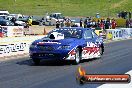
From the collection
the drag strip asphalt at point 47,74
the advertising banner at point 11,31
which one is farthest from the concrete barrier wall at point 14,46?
the advertising banner at point 11,31

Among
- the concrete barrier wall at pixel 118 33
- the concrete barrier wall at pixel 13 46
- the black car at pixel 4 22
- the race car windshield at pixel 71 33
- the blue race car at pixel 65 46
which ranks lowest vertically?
the concrete barrier wall at pixel 118 33

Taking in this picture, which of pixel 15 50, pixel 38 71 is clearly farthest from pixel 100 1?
pixel 38 71

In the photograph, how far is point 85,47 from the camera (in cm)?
1784

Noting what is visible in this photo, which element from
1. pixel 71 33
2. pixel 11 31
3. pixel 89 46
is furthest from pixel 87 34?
pixel 11 31

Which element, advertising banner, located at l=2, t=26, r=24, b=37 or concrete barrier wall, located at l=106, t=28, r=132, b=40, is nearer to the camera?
advertising banner, located at l=2, t=26, r=24, b=37

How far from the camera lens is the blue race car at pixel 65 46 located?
647 inches

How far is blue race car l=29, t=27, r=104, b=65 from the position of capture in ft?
53.9

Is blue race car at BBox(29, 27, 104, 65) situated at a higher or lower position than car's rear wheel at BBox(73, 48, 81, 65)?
higher

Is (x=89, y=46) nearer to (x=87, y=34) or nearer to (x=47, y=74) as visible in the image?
(x=87, y=34)

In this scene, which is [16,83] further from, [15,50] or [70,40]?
[15,50]

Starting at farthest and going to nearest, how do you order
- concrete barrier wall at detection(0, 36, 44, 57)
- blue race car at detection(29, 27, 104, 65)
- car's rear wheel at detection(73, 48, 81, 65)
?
concrete barrier wall at detection(0, 36, 44, 57)
car's rear wheel at detection(73, 48, 81, 65)
blue race car at detection(29, 27, 104, 65)

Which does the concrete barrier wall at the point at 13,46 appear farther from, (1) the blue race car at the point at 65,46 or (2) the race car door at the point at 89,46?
(2) the race car door at the point at 89,46

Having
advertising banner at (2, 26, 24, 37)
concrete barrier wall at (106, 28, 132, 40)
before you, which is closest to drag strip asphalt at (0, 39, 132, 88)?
advertising banner at (2, 26, 24, 37)

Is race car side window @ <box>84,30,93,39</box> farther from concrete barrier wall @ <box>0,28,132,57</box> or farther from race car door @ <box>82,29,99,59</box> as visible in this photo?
concrete barrier wall @ <box>0,28,132,57</box>
